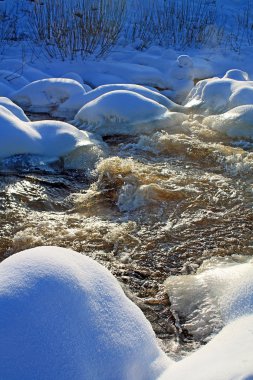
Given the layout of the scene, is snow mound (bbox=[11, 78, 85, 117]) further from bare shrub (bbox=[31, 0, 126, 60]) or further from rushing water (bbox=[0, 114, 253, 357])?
bare shrub (bbox=[31, 0, 126, 60])

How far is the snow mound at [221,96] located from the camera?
6.12m

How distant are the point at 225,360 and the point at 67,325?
1.70ft

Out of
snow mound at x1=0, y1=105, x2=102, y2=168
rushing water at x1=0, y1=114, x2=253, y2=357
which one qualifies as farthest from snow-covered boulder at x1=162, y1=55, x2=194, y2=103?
snow mound at x1=0, y1=105, x2=102, y2=168

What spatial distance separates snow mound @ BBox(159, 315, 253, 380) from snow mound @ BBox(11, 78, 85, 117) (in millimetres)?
5137

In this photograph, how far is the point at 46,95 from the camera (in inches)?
267

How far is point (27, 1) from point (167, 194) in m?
12.3

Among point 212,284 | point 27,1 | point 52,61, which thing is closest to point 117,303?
point 212,284

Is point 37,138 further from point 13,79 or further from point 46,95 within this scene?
point 13,79

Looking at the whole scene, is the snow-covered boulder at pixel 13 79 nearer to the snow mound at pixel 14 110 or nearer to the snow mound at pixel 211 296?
the snow mound at pixel 14 110

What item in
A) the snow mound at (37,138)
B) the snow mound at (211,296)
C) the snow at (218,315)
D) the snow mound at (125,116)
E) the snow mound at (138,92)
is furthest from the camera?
the snow mound at (138,92)

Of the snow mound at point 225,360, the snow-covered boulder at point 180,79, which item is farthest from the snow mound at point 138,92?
the snow mound at point 225,360

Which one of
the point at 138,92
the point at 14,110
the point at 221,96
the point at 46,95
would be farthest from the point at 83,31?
the point at 14,110

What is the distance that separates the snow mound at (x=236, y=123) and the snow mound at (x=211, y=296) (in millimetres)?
2730

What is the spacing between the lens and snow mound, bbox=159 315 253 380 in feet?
4.63
